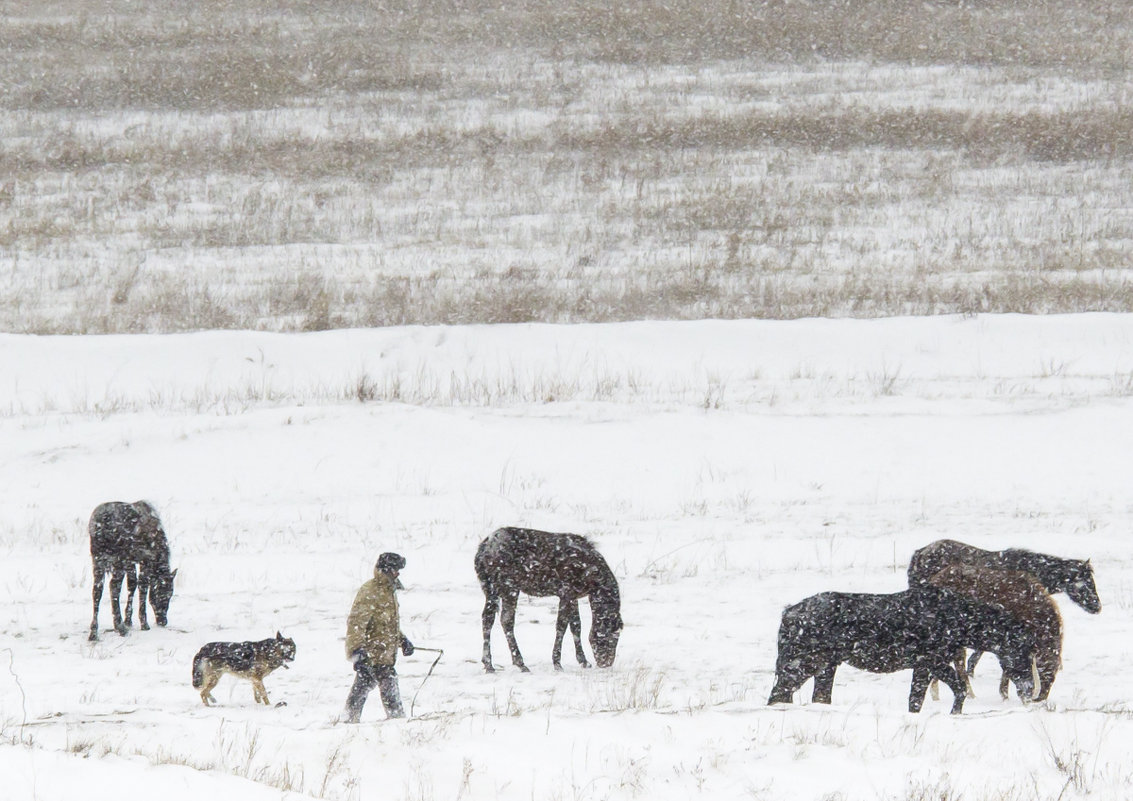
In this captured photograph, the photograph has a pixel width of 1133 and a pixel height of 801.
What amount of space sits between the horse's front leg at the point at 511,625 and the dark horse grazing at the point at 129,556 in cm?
290

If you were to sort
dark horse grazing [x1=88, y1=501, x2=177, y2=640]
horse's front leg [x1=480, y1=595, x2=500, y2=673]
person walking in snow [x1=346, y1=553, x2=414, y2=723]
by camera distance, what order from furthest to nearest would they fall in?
dark horse grazing [x1=88, y1=501, x2=177, y2=640]
horse's front leg [x1=480, y1=595, x2=500, y2=673]
person walking in snow [x1=346, y1=553, x2=414, y2=723]

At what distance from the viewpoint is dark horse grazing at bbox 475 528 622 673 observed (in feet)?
29.2

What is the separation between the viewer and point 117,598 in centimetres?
985

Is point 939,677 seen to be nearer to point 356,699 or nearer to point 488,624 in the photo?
point 488,624

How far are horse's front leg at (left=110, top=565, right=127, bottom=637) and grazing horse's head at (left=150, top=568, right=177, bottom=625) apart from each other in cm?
26

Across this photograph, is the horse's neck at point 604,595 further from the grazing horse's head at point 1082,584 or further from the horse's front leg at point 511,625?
the grazing horse's head at point 1082,584

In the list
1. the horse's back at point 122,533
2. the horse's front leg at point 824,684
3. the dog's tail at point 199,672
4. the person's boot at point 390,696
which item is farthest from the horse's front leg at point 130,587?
the horse's front leg at point 824,684

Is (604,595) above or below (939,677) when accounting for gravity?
above

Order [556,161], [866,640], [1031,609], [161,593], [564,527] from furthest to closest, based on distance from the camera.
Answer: [556,161], [564,527], [161,593], [1031,609], [866,640]

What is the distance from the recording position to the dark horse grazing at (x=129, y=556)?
9891 millimetres

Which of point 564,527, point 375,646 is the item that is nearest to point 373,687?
point 375,646

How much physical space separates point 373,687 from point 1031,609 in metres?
4.25

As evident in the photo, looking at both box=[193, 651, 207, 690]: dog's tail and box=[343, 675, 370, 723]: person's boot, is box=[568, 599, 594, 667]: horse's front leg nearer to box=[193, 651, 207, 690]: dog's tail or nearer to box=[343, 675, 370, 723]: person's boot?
box=[343, 675, 370, 723]: person's boot

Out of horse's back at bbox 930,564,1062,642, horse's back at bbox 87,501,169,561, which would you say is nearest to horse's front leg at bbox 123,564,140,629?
horse's back at bbox 87,501,169,561
